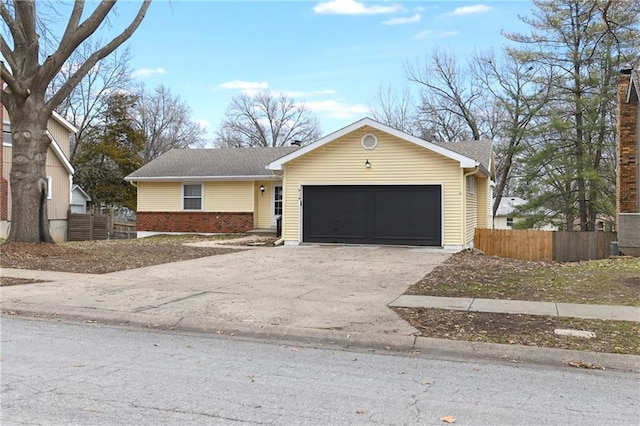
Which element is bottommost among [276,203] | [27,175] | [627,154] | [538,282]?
[538,282]

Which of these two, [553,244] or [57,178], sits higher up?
[57,178]

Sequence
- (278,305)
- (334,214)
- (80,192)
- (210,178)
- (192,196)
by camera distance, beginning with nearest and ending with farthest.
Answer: (278,305)
(334,214)
(210,178)
(192,196)
(80,192)

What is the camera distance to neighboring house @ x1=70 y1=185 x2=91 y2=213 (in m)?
39.5

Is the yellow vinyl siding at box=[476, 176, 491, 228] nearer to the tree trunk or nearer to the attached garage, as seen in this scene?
the attached garage

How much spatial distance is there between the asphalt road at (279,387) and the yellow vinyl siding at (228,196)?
18.3 meters

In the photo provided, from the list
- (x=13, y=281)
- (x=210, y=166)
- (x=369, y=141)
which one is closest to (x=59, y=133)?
(x=210, y=166)

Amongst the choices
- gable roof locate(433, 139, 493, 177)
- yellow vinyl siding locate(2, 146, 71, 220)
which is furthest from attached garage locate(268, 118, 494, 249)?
yellow vinyl siding locate(2, 146, 71, 220)

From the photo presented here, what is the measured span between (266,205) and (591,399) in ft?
68.7

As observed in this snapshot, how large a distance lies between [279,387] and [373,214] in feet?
45.9

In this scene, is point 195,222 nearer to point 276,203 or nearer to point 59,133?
point 276,203

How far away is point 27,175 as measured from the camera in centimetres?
1443

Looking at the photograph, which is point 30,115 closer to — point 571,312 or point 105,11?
point 105,11

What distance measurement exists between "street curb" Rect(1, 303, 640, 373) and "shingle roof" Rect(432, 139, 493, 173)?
1606cm

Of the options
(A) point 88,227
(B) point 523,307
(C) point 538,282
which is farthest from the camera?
(A) point 88,227
